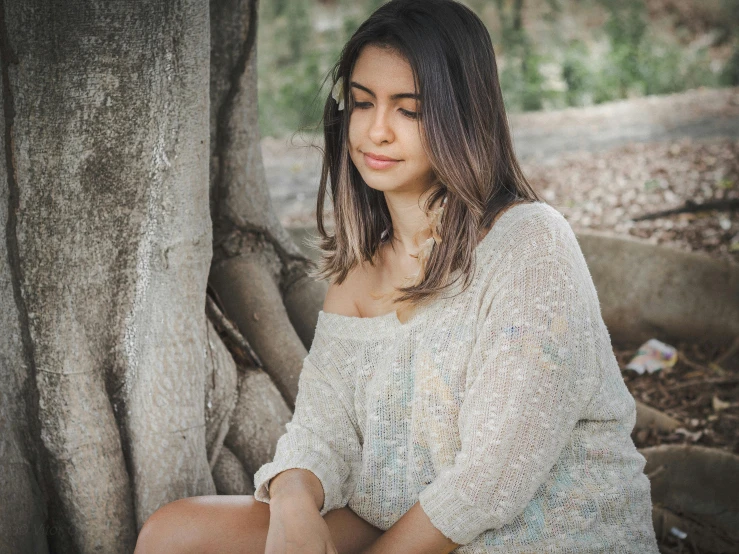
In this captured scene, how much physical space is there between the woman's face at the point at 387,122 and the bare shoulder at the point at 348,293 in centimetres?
37

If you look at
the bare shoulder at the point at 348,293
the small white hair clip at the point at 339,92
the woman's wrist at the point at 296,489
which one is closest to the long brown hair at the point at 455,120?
the small white hair clip at the point at 339,92

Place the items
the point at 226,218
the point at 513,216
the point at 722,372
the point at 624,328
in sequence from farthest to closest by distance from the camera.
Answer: the point at 624,328
the point at 722,372
the point at 226,218
the point at 513,216

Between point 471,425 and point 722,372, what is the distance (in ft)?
9.59

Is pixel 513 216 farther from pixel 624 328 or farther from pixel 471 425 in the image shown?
pixel 624 328

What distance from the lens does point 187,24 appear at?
2465mm

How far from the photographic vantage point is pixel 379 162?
90.6 inches

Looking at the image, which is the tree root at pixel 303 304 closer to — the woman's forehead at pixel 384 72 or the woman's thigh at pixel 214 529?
the woman's thigh at pixel 214 529

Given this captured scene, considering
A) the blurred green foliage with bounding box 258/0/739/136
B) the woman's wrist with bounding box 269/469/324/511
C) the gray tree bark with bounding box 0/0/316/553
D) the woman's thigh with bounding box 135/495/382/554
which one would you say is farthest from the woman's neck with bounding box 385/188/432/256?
the blurred green foliage with bounding box 258/0/739/136

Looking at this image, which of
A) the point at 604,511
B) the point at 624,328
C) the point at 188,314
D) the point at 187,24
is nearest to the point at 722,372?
the point at 624,328

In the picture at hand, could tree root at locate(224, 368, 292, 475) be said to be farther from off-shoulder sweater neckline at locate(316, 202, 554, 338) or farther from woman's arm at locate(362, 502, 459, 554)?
woman's arm at locate(362, 502, 459, 554)

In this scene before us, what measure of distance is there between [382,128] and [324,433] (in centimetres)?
94

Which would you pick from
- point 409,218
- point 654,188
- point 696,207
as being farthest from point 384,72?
point 654,188

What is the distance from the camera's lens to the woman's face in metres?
2.21

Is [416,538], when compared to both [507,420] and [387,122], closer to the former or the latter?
[507,420]
